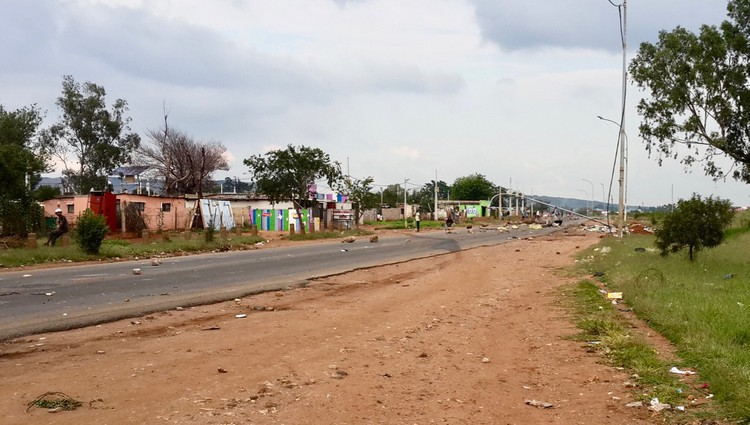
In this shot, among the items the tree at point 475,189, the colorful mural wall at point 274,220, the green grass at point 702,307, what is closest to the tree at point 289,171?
the colorful mural wall at point 274,220

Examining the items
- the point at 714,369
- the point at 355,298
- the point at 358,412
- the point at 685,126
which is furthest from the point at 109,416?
the point at 685,126

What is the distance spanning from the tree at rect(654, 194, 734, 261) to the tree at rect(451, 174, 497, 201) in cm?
11892

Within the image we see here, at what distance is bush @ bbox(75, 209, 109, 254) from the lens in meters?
22.5

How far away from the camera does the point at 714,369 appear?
21.6ft

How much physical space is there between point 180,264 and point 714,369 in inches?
653

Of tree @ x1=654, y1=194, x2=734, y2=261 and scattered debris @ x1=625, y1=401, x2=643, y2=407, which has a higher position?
tree @ x1=654, y1=194, x2=734, y2=261

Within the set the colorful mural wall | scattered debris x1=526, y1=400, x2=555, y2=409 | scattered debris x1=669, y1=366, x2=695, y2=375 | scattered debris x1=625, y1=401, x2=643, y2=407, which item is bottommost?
scattered debris x1=526, y1=400, x2=555, y2=409

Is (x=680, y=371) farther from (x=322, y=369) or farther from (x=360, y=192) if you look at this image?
(x=360, y=192)

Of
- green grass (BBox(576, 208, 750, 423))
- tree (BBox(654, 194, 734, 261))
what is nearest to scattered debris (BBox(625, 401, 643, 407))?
green grass (BBox(576, 208, 750, 423))

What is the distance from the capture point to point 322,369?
23.1ft

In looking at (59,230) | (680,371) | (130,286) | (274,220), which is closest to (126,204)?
(274,220)

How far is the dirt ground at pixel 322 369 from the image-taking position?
5578 millimetres

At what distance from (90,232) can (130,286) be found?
9674mm

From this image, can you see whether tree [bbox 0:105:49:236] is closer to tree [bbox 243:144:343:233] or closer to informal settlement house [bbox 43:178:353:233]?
informal settlement house [bbox 43:178:353:233]
